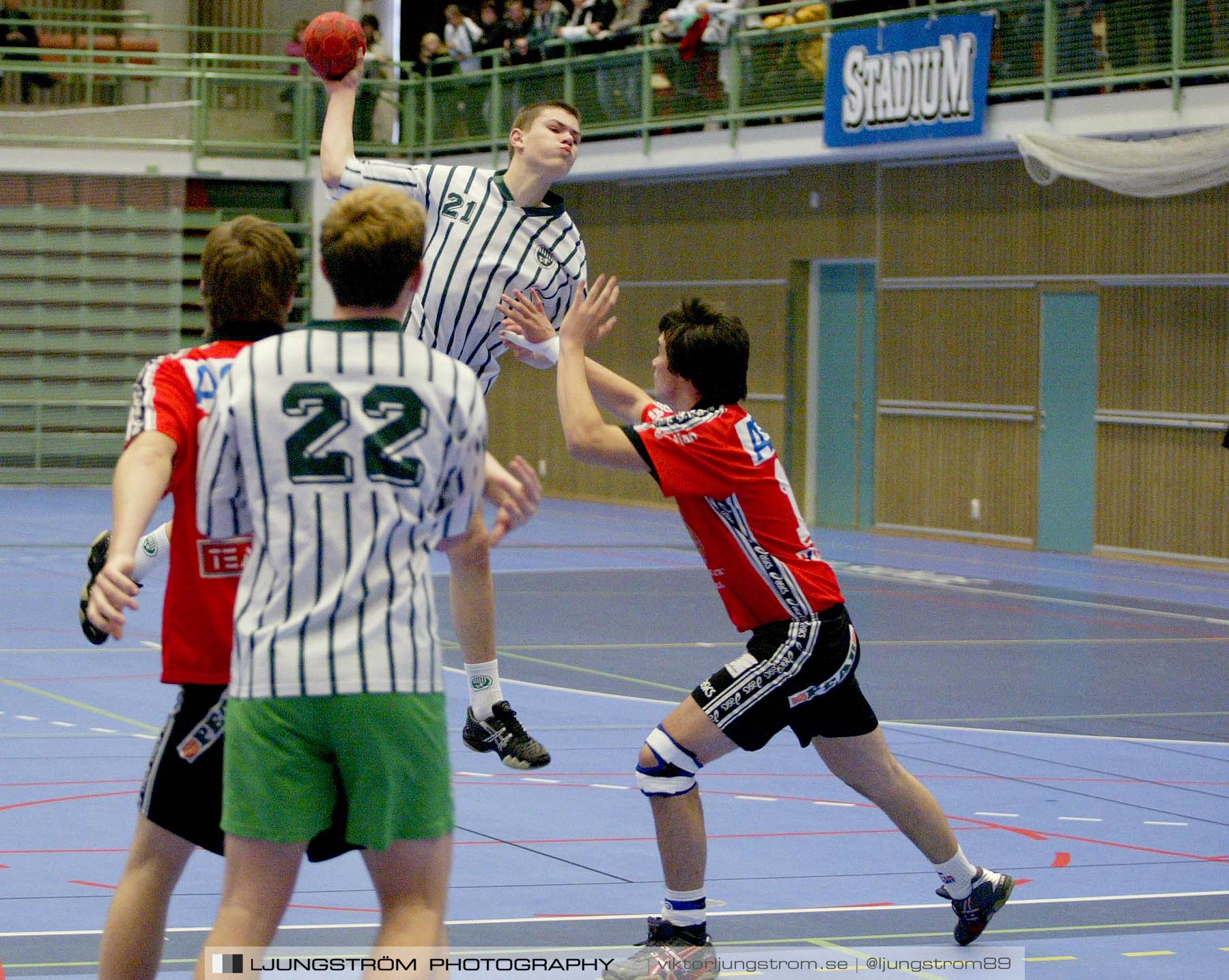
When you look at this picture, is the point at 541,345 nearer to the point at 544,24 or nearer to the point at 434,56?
the point at 544,24

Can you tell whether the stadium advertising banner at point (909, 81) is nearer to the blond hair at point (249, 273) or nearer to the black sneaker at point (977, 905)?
the black sneaker at point (977, 905)

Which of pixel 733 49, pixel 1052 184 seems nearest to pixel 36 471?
pixel 733 49

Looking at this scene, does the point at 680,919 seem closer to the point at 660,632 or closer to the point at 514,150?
the point at 514,150

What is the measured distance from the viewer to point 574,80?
834 inches

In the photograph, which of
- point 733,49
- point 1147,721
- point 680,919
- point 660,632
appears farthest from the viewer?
point 733,49

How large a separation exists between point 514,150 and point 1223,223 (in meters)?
11.4

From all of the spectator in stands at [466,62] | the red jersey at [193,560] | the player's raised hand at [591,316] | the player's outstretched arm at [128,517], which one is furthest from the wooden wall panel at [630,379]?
the player's outstretched arm at [128,517]

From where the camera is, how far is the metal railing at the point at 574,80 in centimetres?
1560

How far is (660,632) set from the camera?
39.6 ft

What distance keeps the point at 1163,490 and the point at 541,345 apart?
41.1 feet

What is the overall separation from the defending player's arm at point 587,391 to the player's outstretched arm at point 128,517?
4.90 feet

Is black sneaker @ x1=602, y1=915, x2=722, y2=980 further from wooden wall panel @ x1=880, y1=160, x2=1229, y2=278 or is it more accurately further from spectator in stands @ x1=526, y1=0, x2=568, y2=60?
spectator in stands @ x1=526, y1=0, x2=568, y2=60

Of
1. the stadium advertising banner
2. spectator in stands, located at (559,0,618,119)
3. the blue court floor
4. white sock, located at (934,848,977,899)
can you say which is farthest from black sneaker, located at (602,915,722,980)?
spectator in stands, located at (559,0,618,119)

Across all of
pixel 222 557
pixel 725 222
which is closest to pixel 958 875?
pixel 222 557
